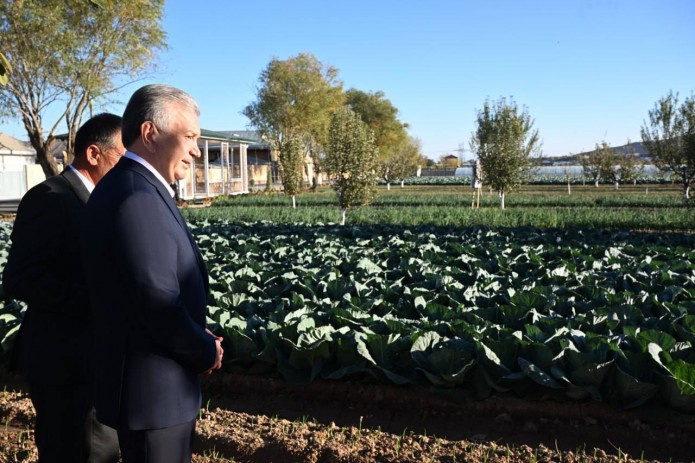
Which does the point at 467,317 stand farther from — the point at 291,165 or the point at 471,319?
the point at 291,165

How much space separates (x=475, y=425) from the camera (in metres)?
4.24

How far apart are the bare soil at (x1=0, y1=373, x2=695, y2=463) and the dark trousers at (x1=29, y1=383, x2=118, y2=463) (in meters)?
1.35

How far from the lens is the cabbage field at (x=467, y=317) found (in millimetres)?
4199

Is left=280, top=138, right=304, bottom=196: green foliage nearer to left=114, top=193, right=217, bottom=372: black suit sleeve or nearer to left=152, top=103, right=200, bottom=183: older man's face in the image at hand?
left=152, top=103, right=200, bottom=183: older man's face

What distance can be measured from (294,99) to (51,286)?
4751 centimetres

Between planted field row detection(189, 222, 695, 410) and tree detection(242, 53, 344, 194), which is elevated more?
tree detection(242, 53, 344, 194)

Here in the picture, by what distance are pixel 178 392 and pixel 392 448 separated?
2.07 meters

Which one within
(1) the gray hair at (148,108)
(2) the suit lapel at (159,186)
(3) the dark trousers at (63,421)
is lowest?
(3) the dark trousers at (63,421)

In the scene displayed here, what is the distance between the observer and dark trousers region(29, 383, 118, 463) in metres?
2.56

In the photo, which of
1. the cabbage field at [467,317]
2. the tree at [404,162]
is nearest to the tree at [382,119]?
the tree at [404,162]

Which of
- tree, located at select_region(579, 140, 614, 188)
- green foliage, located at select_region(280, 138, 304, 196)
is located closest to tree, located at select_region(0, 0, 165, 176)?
green foliage, located at select_region(280, 138, 304, 196)

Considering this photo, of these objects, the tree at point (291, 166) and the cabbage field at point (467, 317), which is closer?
the cabbage field at point (467, 317)

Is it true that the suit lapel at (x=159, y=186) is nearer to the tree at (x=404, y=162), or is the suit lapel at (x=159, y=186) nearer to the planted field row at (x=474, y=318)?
the planted field row at (x=474, y=318)

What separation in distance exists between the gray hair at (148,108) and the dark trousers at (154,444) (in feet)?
3.14
